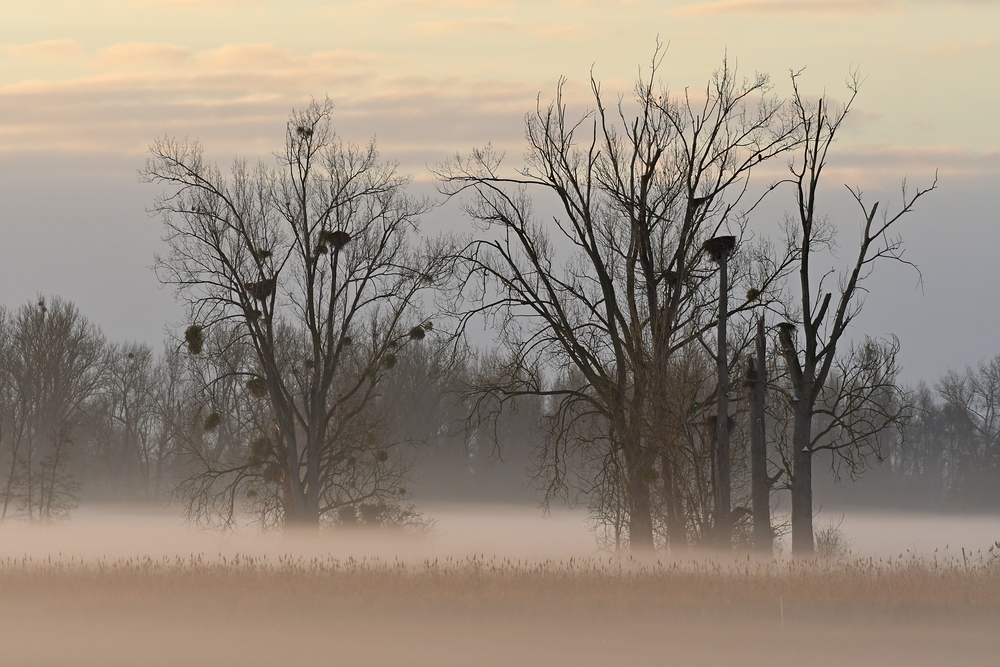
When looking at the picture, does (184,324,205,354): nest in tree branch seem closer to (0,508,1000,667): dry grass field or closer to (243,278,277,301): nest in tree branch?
(243,278,277,301): nest in tree branch

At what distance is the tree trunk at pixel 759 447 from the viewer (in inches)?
838

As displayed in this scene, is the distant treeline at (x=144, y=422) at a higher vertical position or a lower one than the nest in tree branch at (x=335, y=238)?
lower

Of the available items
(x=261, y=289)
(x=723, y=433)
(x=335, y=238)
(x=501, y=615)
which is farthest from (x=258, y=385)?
(x=501, y=615)

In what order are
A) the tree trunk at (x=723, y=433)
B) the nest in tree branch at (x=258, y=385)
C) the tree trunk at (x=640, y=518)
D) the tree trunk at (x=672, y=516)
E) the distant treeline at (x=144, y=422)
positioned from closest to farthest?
the tree trunk at (x=723, y=433) → the tree trunk at (x=672, y=516) → the tree trunk at (x=640, y=518) → the nest in tree branch at (x=258, y=385) → the distant treeline at (x=144, y=422)

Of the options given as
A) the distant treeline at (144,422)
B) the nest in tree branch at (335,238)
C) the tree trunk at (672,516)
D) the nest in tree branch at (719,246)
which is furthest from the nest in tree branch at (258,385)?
the distant treeline at (144,422)

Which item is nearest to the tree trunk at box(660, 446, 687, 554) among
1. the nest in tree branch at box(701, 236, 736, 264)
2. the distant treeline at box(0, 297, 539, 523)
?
the nest in tree branch at box(701, 236, 736, 264)

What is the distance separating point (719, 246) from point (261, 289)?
13.3 meters

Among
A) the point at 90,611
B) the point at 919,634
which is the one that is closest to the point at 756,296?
the point at 919,634

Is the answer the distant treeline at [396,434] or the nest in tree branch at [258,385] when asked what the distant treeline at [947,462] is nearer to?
the distant treeline at [396,434]

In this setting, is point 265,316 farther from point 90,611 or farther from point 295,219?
point 90,611

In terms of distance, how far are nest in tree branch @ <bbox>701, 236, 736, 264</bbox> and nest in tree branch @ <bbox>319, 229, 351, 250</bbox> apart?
11.9 metres

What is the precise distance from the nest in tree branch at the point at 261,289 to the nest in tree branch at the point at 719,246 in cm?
1281

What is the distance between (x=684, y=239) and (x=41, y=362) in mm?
49294

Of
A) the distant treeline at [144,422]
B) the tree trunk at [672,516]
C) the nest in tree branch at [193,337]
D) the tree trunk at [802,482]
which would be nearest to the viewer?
the tree trunk at [802,482]
